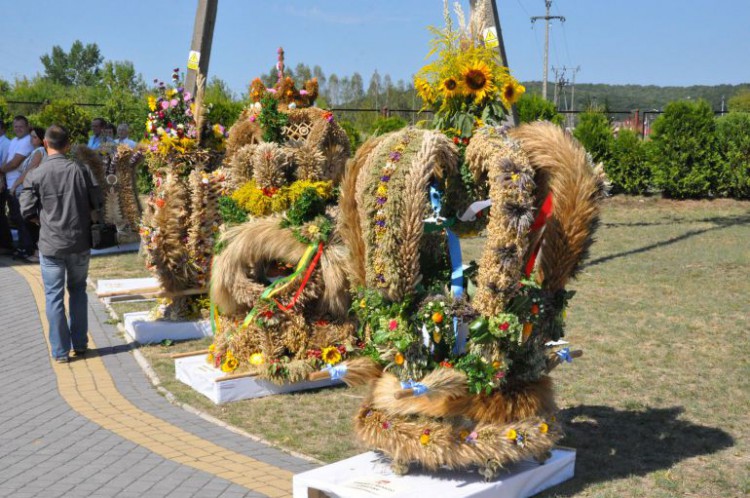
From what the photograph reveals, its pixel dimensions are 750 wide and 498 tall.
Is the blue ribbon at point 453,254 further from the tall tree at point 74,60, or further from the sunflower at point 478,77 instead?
the tall tree at point 74,60

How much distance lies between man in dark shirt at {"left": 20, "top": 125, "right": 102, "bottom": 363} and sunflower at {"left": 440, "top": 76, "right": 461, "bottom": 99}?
4.00 metres

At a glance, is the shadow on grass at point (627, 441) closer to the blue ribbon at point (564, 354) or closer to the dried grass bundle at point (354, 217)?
the blue ribbon at point (564, 354)

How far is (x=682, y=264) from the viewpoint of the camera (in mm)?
11883

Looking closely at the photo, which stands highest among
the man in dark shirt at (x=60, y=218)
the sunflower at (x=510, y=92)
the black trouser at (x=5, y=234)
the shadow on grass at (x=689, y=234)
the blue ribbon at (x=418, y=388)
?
the sunflower at (x=510, y=92)

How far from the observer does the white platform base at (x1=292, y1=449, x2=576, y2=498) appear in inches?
162

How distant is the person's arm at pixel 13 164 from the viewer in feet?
41.6

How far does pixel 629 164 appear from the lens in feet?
66.2

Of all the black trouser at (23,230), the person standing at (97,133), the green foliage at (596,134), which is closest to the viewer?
the black trouser at (23,230)

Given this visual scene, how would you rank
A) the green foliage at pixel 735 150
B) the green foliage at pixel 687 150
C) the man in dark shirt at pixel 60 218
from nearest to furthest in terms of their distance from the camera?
the man in dark shirt at pixel 60 218, the green foliage at pixel 735 150, the green foliage at pixel 687 150

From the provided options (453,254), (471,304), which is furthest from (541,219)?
(471,304)

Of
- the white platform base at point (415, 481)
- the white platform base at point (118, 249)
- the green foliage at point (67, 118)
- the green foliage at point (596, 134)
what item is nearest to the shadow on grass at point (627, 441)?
the white platform base at point (415, 481)

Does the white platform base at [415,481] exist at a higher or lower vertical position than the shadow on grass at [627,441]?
higher

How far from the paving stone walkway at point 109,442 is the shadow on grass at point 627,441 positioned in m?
1.74

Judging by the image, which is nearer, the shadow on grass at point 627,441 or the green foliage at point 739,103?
the shadow on grass at point 627,441
